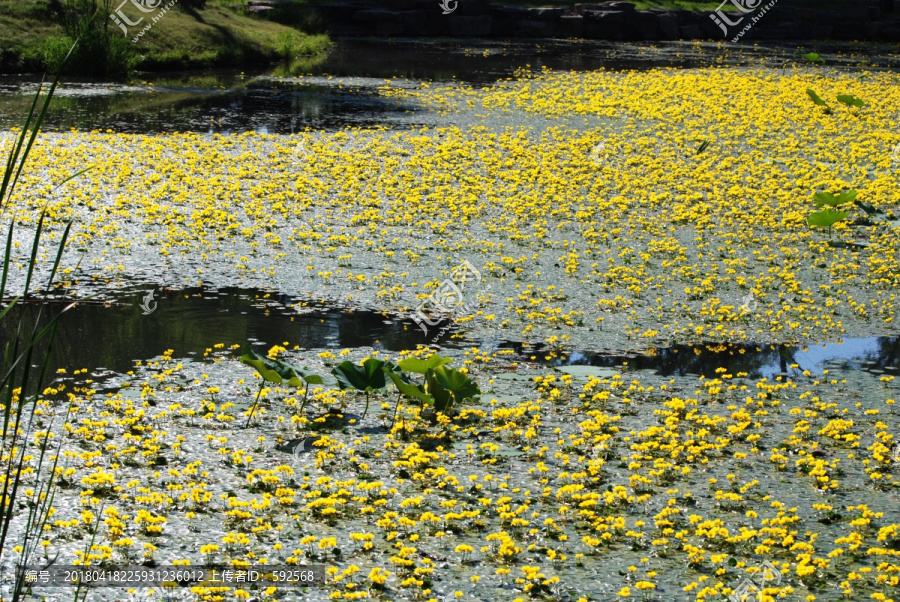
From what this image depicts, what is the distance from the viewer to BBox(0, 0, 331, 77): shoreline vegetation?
21.9 meters

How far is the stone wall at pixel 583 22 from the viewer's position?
121ft

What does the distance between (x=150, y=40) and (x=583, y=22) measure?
19262mm

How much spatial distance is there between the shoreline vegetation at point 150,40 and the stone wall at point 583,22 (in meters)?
4.73

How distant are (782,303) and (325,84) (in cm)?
1645

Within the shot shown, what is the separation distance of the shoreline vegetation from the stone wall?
4.73m

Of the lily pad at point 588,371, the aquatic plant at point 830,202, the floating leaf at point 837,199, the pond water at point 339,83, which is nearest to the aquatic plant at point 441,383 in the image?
the lily pad at point 588,371

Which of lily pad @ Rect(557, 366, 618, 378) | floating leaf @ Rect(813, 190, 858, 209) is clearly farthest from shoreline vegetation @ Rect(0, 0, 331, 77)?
floating leaf @ Rect(813, 190, 858, 209)

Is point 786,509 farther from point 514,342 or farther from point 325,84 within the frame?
point 325,84

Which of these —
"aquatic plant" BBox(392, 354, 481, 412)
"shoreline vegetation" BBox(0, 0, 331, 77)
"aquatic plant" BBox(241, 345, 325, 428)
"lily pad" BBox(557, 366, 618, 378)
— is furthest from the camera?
"shoreline vegetation" BBox(0, 0, 331, 77)

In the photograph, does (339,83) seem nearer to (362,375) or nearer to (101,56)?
(101,56)

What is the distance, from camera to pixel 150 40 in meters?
25.1

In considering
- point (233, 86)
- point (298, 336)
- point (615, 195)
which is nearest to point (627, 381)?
point (298, 336)

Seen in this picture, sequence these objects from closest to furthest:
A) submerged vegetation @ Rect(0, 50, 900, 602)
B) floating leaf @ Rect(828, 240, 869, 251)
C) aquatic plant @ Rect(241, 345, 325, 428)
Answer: submerged vegetation @ Rect(0, 50, 900, 602)
aquatic plant @ Rect(241, 345, 325, 428)
floating leaf @ Rect(828, 240, 869, 251)

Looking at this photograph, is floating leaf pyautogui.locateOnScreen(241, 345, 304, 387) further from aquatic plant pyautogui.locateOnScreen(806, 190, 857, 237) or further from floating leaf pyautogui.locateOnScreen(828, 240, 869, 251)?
floating leaf pyautogui.locateOnScreen(828, 240, 869, 251)
